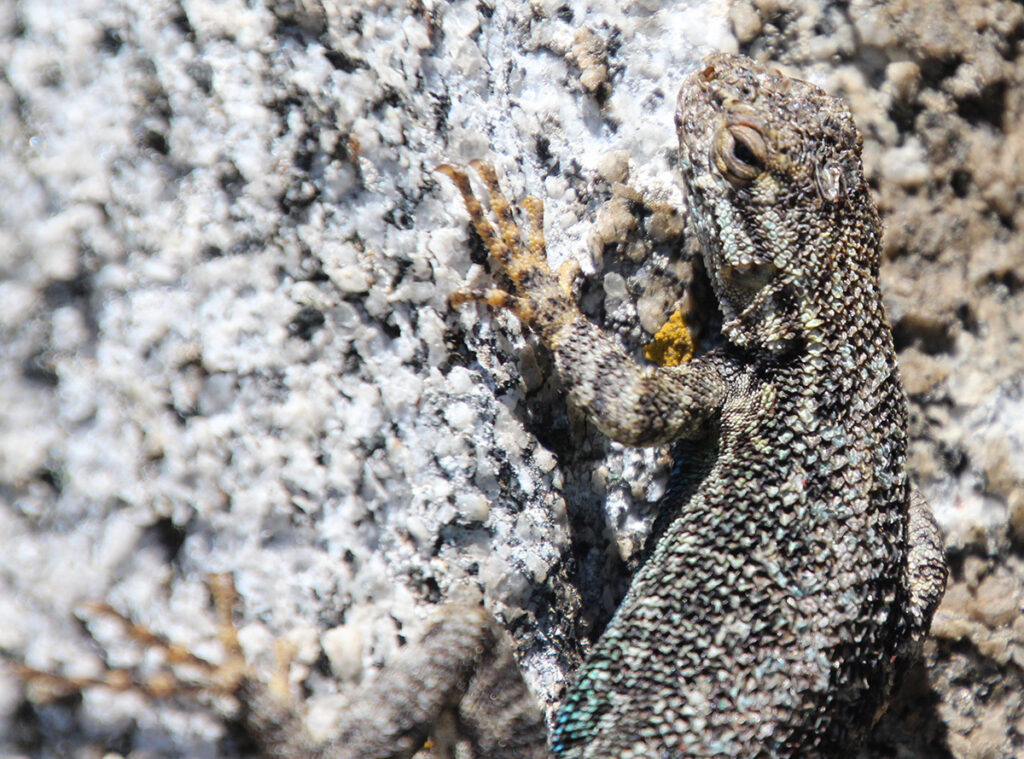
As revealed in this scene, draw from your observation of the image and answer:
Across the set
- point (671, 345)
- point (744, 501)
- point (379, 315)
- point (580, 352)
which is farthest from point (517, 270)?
point (744, 501)

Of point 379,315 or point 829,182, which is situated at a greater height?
point 829,182

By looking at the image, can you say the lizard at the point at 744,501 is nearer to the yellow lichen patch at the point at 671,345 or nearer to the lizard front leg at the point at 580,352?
the lizard front leg at the point at 580,352

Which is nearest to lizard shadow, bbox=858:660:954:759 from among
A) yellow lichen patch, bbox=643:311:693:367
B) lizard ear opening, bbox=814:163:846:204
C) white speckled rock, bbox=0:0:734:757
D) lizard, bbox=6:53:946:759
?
lizard, bbox=6:53:946:759

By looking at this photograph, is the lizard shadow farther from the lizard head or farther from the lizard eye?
the lizard eye

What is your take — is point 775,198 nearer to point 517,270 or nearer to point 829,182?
point 829,182

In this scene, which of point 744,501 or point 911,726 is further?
point 911,726

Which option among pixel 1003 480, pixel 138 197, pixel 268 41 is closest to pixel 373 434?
pixel 138 197
